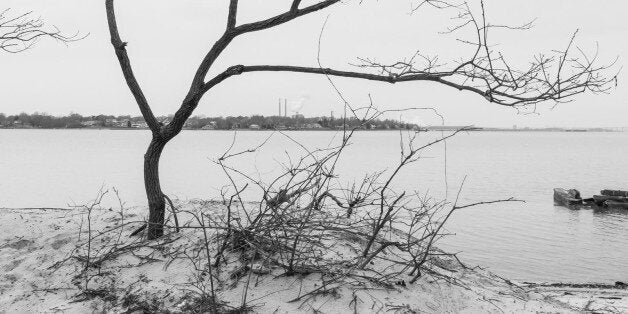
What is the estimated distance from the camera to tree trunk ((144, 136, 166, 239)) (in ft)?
18.1

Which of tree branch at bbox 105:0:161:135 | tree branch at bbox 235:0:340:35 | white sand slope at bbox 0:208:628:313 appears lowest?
white sand slope at bbox 0:208:628:313

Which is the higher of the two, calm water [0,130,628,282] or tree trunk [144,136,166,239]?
tree trunk [144,136,166,239]

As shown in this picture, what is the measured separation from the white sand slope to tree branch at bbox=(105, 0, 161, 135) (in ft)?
3.95

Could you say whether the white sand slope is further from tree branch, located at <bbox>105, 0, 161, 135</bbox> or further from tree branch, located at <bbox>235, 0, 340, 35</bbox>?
tree branch, located at <bbox>235, 0, 340, 35</bbox>

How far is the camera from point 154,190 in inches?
218

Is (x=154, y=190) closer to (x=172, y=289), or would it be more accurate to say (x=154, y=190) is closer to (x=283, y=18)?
(x=172, y=289)

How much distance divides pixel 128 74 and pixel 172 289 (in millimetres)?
2292

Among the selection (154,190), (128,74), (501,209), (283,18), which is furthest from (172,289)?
(501,209)

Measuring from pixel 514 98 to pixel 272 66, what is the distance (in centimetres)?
227

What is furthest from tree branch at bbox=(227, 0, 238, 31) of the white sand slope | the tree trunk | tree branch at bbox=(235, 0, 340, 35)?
the white sand slope

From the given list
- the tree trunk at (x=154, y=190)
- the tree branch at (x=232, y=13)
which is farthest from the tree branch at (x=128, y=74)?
the tree branch at (x=232, y=13)

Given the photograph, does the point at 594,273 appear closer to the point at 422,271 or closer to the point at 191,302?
the point at 422,271

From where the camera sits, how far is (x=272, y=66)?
5.35 metres

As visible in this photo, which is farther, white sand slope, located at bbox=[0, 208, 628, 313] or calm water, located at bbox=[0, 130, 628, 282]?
calm water, located at bbox=[0, 130, 628, 282]
